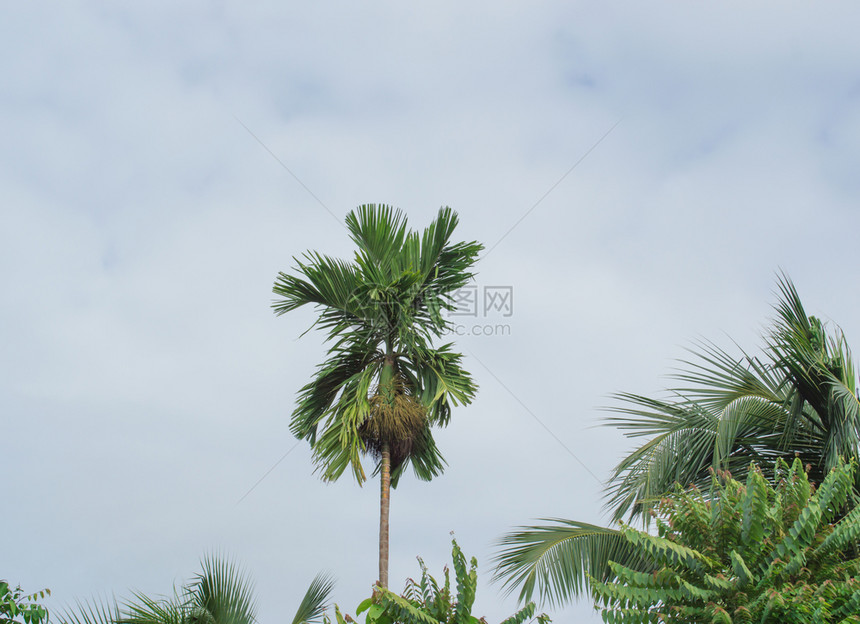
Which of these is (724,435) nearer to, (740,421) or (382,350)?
(740,421)

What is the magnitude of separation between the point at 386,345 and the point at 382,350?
119mm

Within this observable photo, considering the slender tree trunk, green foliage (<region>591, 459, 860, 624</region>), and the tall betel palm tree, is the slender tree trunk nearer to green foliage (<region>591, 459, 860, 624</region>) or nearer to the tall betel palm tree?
the tall betel palm tree

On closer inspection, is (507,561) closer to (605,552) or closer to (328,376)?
(605,552)

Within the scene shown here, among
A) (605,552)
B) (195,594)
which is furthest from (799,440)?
(195,594)

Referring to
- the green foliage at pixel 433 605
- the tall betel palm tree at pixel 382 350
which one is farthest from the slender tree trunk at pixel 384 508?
the green foliage at pixel 433 605

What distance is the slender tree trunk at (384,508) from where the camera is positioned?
8508 millimetres

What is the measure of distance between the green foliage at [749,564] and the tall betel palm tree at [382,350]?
13.1 feet

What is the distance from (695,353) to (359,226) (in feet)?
15.3

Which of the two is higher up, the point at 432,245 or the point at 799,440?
the point at 432,245

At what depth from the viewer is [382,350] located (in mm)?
10117

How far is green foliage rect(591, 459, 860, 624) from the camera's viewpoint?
17.0 feet

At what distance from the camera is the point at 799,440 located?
8633 mm

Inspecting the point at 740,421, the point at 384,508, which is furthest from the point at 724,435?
the point at 384,508

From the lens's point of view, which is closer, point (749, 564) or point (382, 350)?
point (749, 564)
